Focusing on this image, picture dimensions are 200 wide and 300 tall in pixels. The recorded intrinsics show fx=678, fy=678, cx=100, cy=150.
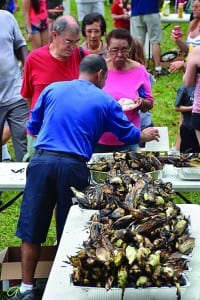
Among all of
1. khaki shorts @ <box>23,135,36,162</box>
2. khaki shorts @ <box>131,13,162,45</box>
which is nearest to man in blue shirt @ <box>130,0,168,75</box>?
khaki shorts @ <box>131,13,162,45</box>

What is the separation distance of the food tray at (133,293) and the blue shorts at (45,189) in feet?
4.16

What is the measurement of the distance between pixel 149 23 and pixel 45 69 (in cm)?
528

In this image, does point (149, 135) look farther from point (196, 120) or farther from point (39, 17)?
point (39, 17)

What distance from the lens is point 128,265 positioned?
2.78m

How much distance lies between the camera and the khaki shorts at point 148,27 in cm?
1017

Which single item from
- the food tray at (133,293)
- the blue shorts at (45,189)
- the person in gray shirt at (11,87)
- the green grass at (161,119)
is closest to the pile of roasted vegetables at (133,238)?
the food tray at (133,293)

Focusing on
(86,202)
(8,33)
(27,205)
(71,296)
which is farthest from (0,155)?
(71,296)

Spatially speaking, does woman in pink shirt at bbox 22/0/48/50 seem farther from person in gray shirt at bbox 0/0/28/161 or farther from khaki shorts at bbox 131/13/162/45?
person in gray shirt at bbox 0/0/28/161

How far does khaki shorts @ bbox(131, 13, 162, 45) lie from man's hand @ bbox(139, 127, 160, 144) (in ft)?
18.7

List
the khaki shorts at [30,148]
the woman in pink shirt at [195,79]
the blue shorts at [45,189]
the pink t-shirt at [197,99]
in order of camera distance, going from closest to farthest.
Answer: the blue shorts at [45,189], the khaki shorts at [30,148], the woman in pink shirt at [195,79], the pink t-shirt at [197,99]

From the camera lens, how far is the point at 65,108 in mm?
4070

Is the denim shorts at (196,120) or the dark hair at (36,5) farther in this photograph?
the dark hair at (36,5)

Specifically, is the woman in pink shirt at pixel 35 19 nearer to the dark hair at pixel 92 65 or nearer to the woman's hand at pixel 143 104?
the woman's hand at pixel 143 104

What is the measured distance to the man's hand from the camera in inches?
180
